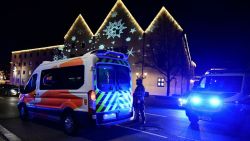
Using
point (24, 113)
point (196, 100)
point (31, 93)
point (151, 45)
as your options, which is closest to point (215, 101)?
point (196, 100)

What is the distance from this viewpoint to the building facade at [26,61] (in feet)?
186

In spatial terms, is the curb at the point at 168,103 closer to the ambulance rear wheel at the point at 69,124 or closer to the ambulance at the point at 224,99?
the ambulance at the point at 224,99

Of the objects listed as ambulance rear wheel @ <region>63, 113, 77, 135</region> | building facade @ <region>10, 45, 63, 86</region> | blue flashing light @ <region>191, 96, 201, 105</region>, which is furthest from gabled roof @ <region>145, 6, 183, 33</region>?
ambulance rear wheel @ <region>63, 113, 77, 135</region>

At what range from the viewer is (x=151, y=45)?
34.6m

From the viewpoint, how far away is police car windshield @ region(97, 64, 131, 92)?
8352mm

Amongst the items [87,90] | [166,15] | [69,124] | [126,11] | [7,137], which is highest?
[126,11]

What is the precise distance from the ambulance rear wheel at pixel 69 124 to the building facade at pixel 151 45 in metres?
24.8

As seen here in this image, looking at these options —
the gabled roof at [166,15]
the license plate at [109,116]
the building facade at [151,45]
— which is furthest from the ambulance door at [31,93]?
the gabled roof at [166,15]

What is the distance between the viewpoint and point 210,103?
952 centimetres

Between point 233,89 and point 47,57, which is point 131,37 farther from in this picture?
point 233,89

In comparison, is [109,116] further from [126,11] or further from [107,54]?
[126,11]

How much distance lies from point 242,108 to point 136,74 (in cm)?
2895

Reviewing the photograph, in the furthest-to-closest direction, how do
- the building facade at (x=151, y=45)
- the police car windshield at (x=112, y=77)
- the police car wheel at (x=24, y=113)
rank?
the building facade at (x=151, y=45), the police car wheel at (x=24, y=113), the police car windshield at (x=112, y=77)

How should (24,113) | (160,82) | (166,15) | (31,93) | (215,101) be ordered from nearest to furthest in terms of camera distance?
(215,101) < (31,93) < (24,113) < (166,15) < (160,82)
